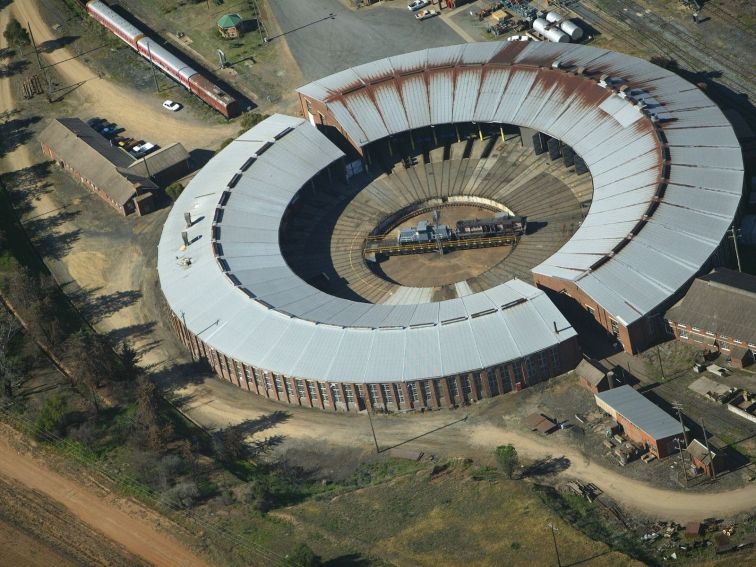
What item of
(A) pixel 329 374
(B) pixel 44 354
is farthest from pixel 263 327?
(B) pixel 44 354

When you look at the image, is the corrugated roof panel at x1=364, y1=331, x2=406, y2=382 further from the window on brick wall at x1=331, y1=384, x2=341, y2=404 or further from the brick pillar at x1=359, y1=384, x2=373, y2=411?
the window on brick wall at x1=331, y1=384, x2=341, y2=404

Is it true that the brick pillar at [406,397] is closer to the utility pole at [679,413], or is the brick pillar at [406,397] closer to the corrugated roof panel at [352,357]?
the corrugated roof panel at [352,357]

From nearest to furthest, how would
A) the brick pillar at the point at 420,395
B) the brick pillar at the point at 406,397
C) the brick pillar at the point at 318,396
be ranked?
1. the brick pillar at the point at 420,395
2. the brick pillar at the point at 406,397
3. the brick pillar at the point at 318,396

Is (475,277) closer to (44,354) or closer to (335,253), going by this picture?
(335,253)

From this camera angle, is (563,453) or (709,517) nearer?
(709,517)

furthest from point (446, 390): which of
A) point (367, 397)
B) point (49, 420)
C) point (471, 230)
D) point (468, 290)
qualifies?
point (49, 420)

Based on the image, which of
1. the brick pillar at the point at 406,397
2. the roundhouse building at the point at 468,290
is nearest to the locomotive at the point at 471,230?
the roundhouse building at the point at 468,290

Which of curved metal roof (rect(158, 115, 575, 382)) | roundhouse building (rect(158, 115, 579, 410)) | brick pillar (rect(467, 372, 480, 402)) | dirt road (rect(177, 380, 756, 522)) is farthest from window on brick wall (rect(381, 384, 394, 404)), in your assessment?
brick pillar (rect(467, 372, 480, 402))

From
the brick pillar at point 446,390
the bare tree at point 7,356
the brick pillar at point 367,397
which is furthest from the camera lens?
the bare tree at point 7,356
